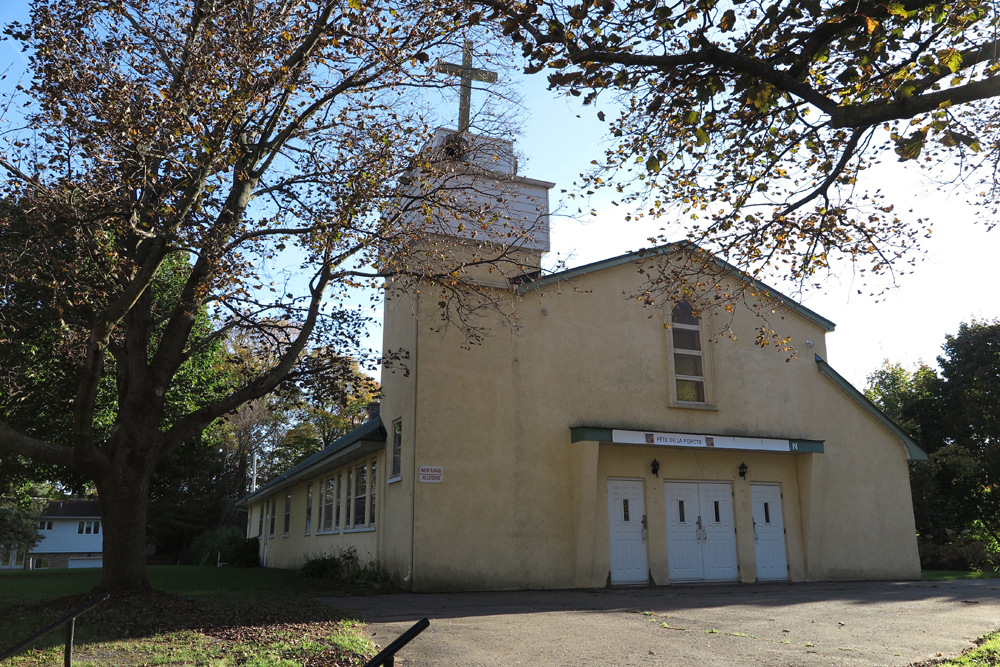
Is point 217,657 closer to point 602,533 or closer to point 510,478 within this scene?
point 510,478

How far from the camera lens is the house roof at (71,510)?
2279 inches

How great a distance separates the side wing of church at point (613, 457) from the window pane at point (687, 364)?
0.13 ft

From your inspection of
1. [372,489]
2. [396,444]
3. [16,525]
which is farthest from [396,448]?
[16,525]

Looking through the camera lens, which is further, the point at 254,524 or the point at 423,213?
the point at 254,524

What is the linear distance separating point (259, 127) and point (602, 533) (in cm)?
1065

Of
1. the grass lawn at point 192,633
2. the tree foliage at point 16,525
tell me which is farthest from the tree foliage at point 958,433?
the tree foliage at point 16,525

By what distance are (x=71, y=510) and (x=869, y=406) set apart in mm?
59973

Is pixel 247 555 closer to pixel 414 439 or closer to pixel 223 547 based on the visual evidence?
pixel 223 547

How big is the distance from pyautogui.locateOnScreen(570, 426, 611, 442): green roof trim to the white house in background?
174 ft

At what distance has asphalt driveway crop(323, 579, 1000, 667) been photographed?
7.86 metres

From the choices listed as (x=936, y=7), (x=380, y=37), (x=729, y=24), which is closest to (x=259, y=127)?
(x=380, y=37)

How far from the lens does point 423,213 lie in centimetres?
1209

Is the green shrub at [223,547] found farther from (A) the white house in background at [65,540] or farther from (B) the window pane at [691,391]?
(A) the white house in background at [65,540]

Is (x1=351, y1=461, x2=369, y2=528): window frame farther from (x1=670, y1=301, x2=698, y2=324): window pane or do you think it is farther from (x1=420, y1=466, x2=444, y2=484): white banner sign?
(x1=670, y1=301, x2=698, y2=324): window pane
